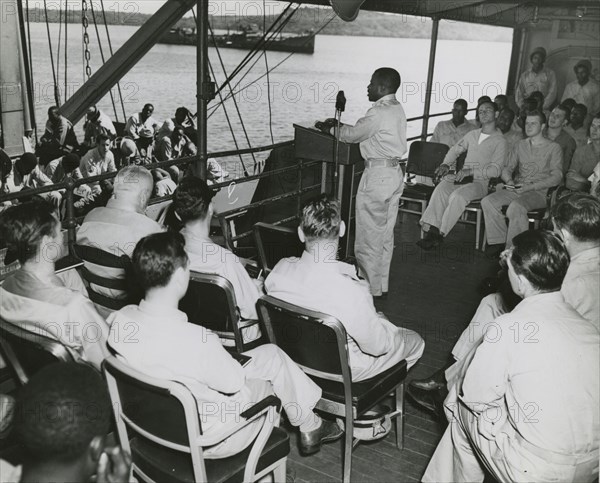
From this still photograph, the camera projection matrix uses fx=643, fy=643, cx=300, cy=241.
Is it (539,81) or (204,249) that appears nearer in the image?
(204,249)

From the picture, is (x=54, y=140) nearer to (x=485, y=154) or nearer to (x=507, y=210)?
(x=485, y=154)

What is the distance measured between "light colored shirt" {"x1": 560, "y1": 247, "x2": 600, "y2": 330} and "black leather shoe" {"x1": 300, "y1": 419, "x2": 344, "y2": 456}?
3.89 ft

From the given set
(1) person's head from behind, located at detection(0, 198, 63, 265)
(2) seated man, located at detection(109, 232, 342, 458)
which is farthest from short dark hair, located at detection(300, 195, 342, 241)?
(1) person's head from behind, located at detection(0, 198, 63, 265)

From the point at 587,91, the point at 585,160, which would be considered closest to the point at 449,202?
the point at 585,160

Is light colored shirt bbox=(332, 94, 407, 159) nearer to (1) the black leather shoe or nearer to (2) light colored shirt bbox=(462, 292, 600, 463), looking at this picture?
(1) the black leather shoe

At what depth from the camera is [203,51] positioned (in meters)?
4.32

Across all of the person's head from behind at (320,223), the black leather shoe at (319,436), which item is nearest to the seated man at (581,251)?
the black leather shoe at (319,436)

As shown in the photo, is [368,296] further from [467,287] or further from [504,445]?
[467,287]

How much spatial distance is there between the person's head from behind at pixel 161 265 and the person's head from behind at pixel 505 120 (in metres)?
5.09

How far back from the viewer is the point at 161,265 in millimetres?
2064

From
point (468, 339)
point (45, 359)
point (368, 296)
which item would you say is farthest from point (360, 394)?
point (45, 359)

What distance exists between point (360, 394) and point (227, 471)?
676 millimetres

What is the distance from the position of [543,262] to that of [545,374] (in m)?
0.37

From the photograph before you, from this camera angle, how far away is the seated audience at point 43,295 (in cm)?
230
